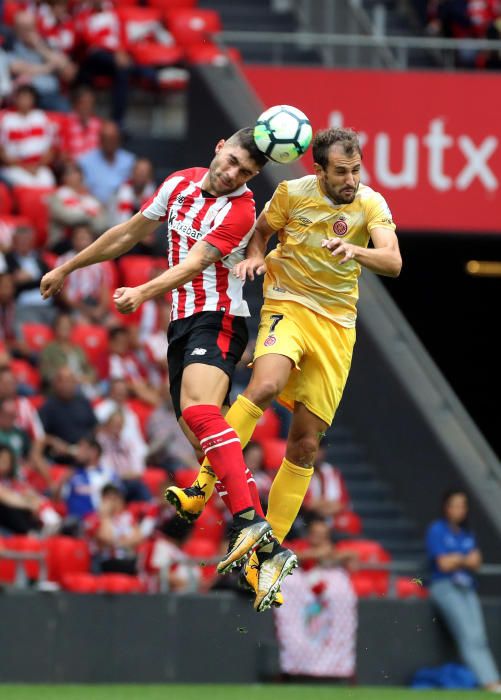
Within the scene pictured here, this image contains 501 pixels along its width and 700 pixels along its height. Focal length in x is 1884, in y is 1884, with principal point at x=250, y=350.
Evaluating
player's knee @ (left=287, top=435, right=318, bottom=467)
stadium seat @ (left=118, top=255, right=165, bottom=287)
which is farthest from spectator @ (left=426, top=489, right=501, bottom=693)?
player's knee @ (left=287, top=435, right=318, bottom=467)

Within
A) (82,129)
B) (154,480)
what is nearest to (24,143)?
(82,129)

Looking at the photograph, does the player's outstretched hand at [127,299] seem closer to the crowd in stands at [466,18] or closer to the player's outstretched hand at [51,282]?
the player's outstretched hand at [51,282]

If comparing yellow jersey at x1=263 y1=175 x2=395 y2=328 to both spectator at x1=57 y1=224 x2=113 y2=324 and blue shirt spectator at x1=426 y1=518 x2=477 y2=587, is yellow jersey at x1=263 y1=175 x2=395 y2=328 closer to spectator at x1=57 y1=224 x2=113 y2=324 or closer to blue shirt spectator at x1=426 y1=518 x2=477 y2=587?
blue shirt spectator at x1=426 y1=518 x2=477 y2=587

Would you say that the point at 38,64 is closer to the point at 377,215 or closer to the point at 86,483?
the point at 86,483

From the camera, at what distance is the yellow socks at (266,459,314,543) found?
10141mm

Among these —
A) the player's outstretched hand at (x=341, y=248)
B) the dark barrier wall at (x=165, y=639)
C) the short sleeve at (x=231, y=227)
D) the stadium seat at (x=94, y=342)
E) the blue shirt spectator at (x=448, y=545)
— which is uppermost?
the stadium seat at (x=94, y=342)

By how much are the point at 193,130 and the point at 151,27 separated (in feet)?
4.38

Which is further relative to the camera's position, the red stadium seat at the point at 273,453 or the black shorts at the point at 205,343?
the red stadium seat at the point at 273,453

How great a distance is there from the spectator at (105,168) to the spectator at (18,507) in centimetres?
360

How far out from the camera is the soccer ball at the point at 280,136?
9.42m

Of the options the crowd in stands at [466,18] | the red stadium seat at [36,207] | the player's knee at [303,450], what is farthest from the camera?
the crowd in stands at [466,18]

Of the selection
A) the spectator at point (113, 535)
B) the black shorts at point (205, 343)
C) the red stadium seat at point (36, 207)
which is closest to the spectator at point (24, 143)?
the red stadium seat at point (36, 207)

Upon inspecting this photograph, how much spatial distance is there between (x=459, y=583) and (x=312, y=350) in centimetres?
605

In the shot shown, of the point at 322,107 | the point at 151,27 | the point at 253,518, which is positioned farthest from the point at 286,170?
the point at 253,518
